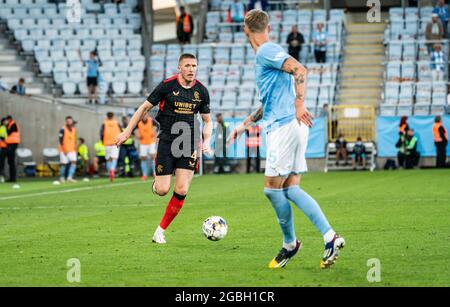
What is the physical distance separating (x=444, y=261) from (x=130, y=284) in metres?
3.29

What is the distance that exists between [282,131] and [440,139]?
2579 centimetres

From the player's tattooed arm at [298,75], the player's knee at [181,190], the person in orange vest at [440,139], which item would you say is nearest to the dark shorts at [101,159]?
the person in orange vest at [440,139]

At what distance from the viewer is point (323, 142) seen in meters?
37.3

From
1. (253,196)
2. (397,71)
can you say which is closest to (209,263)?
(253,196)

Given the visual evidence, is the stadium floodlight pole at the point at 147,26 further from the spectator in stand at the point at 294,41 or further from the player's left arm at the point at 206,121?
the player's left arm at the point at 206,121

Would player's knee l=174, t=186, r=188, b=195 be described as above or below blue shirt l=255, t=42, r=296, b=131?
below

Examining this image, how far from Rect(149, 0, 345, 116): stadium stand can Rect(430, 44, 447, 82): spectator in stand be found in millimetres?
3671

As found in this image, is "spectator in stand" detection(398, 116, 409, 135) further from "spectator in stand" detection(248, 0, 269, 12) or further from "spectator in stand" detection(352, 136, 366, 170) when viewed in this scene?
"spectator in stand" detection(248, 0, 269, 12)

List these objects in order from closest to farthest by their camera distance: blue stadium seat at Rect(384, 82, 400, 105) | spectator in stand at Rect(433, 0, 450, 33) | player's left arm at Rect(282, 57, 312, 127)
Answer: player's left arm at Rect(282, 57, 312, 127) → blue stadium seat at Rect(384, 82, 400, 105) → spectator in stand at Rect(433, 0, 450, 33)

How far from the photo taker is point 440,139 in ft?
116

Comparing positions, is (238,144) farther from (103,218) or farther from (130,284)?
(130,284)

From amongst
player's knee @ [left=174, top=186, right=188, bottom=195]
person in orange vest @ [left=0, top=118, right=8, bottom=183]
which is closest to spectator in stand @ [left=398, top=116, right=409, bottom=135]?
person in orange vest @ [left=0, top=118, right=8, bottom=183]

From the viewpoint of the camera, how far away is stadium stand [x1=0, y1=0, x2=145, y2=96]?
4116 centimetres

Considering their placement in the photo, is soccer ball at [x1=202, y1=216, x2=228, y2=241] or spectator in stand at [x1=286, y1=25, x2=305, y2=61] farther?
spectator in stand at [x1=286, y1=25, x2=305, y2=61]
